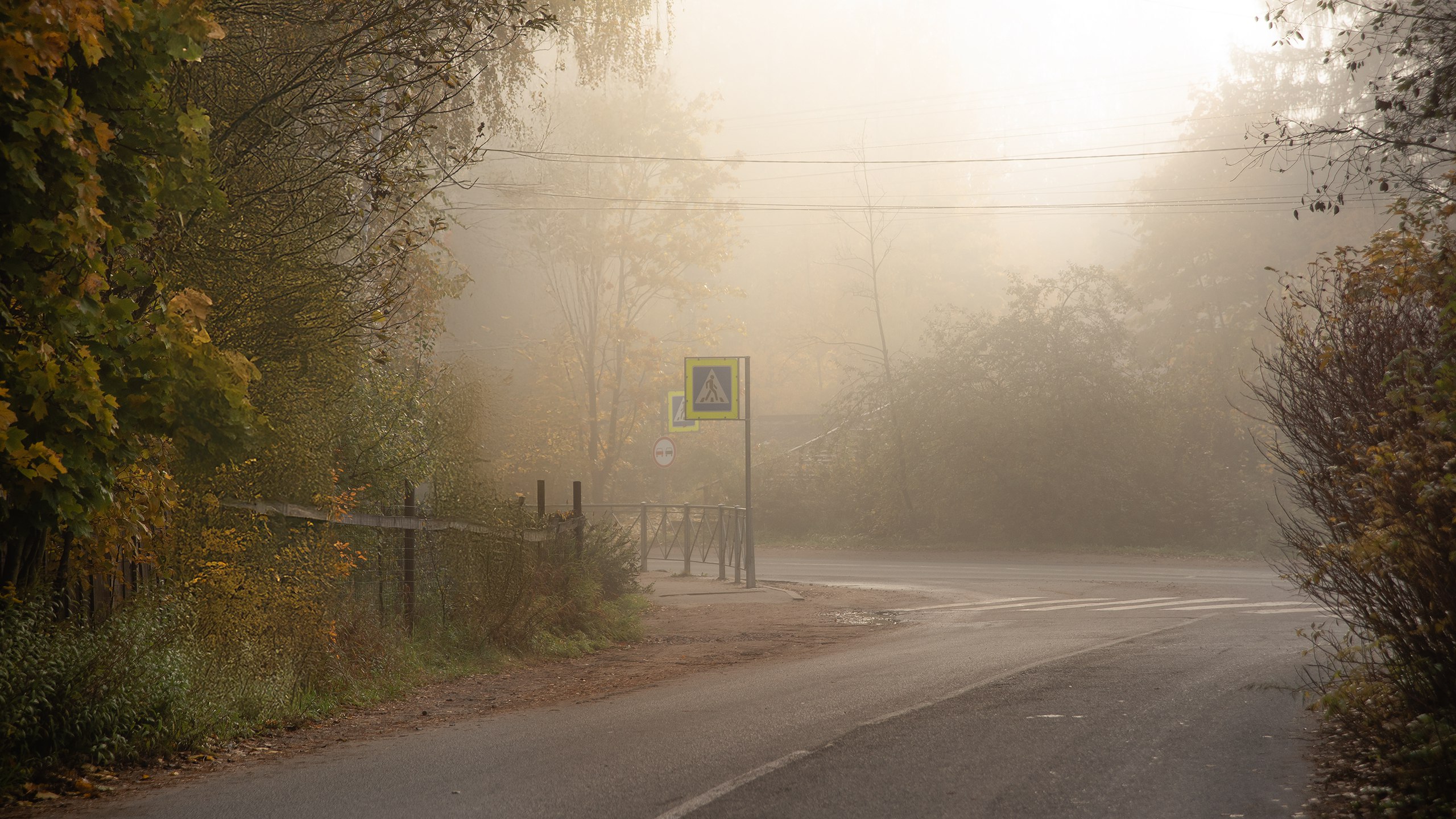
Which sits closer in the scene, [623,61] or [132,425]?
[132,425]

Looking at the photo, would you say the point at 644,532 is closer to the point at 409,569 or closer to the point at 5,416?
the point at 409,569

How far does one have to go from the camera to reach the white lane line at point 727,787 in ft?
17.6

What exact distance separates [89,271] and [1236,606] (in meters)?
14.9

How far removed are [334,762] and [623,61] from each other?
34.7 ft

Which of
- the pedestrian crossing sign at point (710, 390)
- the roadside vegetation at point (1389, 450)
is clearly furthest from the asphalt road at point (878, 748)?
the pedestrian crossing sign at point (710, 390)

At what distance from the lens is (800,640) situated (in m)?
13.1

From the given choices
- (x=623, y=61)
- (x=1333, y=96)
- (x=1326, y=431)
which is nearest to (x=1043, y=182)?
(x=1333, y=96)

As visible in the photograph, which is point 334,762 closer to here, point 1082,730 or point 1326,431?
point 1082,730

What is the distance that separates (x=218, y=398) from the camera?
20.6 feet

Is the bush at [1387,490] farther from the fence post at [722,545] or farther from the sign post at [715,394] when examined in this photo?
the fence post at [722,545]

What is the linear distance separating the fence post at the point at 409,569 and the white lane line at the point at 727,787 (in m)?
5.42

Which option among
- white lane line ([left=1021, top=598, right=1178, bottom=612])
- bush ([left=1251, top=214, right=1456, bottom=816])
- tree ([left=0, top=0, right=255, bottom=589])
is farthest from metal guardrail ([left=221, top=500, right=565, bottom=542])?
bush ([left=1251, top=214, right=1456, bottom=816])

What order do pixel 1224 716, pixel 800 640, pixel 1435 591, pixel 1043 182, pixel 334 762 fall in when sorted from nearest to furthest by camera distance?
pixel 1435 591, pixel 334 762, pixel 1224 716, pixel 800 640, pixel 1043 182

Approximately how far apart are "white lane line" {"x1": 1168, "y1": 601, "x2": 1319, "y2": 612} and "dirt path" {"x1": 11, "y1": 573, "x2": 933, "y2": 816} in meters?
3.72
